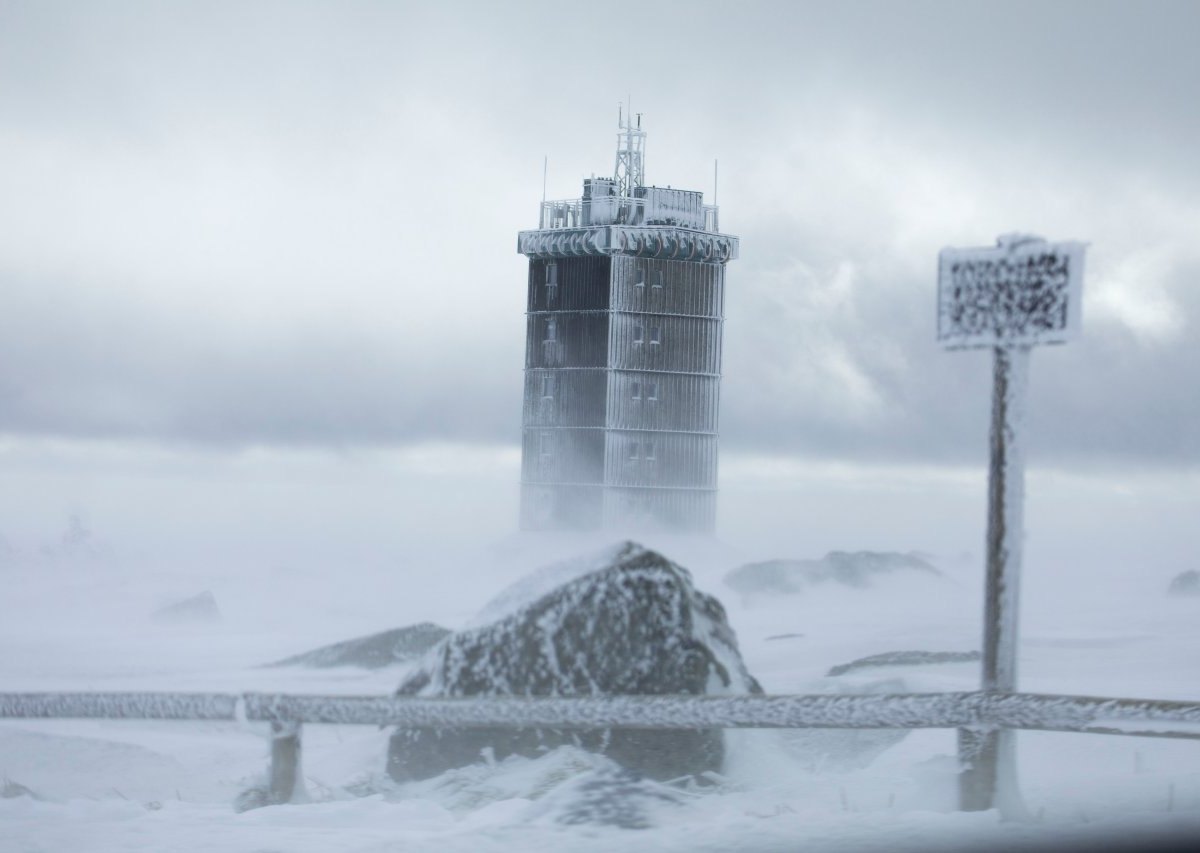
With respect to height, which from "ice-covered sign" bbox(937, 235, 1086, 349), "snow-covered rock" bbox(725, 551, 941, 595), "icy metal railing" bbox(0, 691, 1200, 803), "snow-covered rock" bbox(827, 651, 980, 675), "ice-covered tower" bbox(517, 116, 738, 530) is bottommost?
"snow-covered rock" bbox(827, 651, 980, 675)

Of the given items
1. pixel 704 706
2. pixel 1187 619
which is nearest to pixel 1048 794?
pixel 704 706

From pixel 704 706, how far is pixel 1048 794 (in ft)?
6.49

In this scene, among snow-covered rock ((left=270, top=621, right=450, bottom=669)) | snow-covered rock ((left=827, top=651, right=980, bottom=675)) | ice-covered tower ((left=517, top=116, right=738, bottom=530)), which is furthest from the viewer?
ice-covered tower ((left=517, top=116, right=738, bottom=530))

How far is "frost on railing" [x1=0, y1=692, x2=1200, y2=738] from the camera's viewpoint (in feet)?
21.1

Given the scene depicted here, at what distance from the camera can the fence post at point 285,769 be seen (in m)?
7.66

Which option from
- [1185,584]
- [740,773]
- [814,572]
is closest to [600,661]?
[740,773]

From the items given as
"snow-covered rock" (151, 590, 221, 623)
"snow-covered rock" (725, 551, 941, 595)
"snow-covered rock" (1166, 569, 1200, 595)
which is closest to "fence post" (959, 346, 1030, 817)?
"snow-covered rock" (1166, 569, 1200, 595)

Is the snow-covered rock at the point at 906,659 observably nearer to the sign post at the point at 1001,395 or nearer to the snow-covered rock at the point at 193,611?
the sign post at the point at 1001,395

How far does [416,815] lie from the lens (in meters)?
7.58

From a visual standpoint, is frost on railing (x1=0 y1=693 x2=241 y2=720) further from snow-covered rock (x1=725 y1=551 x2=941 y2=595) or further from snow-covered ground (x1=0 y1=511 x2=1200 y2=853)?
snow-covered rock (x1=725 y1=551 x2=941 y2=595)

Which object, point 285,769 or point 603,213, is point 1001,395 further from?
point 603,213

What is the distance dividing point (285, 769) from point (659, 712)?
87.7 inches

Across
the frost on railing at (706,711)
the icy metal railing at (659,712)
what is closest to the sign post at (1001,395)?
the icy metal railing at (659,712)

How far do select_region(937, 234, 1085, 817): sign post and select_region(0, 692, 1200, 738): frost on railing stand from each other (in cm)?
32
